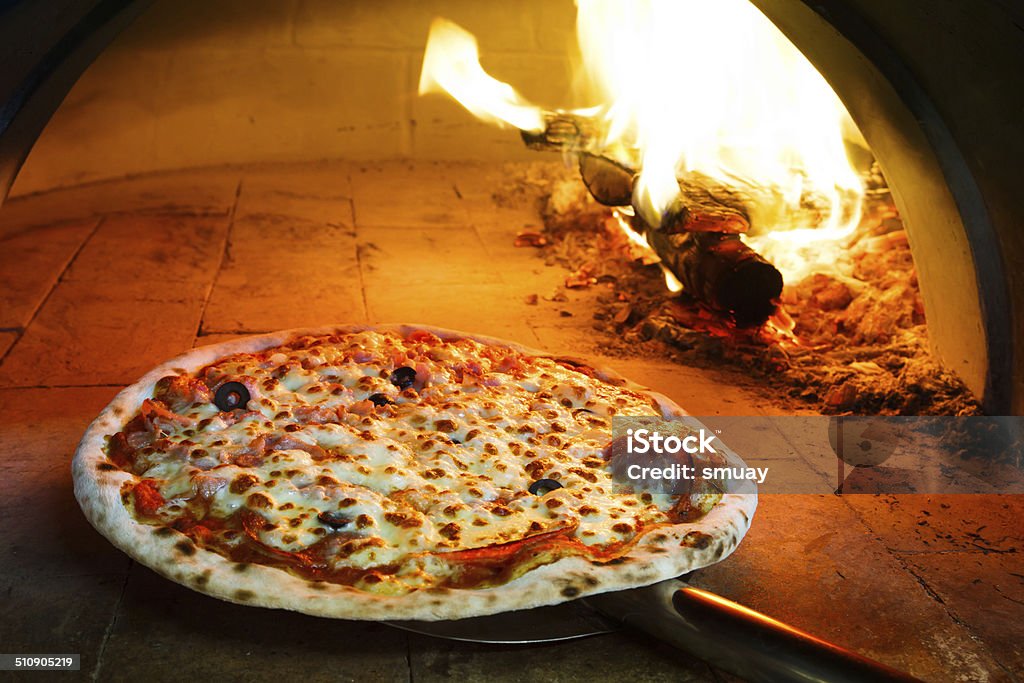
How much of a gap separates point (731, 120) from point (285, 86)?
149 inches

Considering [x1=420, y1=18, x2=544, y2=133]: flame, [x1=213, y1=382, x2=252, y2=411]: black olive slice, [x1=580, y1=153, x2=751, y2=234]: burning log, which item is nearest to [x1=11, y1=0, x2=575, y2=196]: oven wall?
[x1=420, y1=18, x2=544, y2=133]: flame

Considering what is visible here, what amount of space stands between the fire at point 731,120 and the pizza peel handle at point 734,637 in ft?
9.36

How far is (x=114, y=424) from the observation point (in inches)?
122

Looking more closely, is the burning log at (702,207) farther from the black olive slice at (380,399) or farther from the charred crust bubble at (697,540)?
the charred crust bubble at (697,540)

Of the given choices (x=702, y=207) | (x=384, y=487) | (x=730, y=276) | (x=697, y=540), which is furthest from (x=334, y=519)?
(x=702, y=207)

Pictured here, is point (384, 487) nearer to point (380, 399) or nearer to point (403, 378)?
point (380, 399)

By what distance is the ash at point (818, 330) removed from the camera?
4.36 meters

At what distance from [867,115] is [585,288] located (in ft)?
6.23

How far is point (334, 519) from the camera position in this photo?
260 cm

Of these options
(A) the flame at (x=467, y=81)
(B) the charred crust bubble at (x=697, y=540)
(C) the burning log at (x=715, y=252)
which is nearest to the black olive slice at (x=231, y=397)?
(B) the charred crust bubble at (x=697, y=540)

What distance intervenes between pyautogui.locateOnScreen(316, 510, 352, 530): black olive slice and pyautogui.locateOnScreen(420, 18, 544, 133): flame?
145 inches

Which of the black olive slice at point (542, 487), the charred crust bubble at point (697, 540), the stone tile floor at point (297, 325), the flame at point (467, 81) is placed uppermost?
the flame at point (467, 81)

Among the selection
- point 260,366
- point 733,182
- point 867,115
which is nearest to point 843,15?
point 867,115

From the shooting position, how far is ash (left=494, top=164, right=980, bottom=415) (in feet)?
14.3
